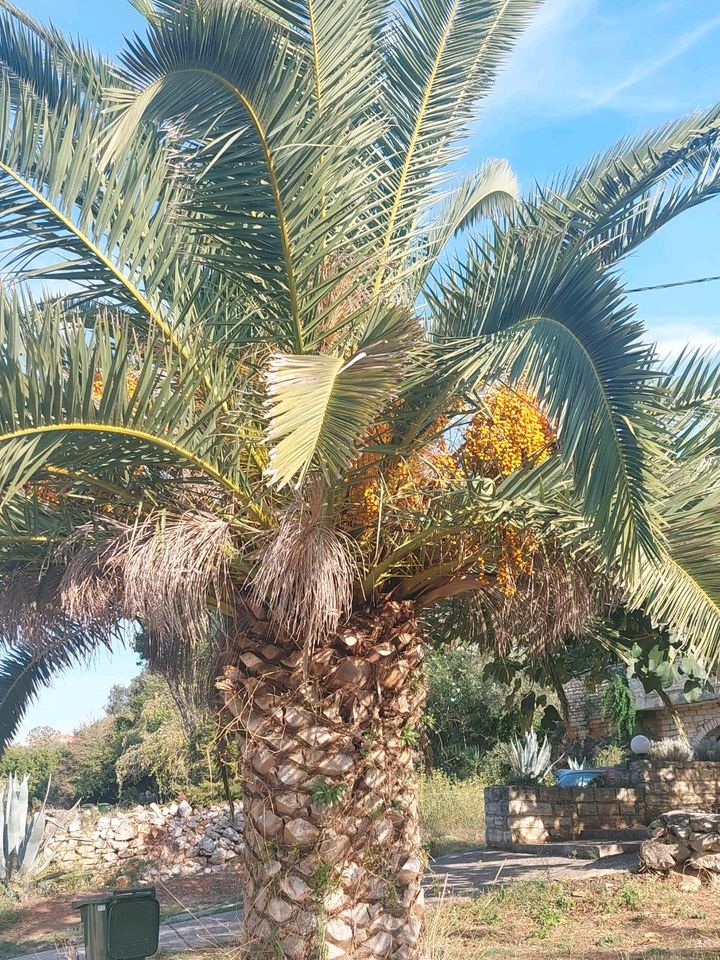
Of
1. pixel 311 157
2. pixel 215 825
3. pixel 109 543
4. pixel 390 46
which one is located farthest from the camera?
pixel 215 825

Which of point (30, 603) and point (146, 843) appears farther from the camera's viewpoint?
point (146, 843)

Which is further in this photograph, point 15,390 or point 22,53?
point 22,53

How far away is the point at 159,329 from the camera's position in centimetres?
571

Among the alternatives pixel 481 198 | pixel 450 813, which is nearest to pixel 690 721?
pixel 450 813

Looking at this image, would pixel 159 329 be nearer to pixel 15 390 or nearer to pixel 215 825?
pixel 15 390

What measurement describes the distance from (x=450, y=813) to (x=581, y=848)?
5.17 m

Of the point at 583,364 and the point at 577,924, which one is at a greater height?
the point at 583,364

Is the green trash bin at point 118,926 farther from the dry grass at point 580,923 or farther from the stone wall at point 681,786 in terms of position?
the stone wall at point 681,786

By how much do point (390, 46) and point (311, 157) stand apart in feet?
6.70

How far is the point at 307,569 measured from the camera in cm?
488

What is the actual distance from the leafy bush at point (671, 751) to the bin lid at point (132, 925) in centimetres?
1010

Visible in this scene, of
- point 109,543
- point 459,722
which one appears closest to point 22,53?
point 109,543

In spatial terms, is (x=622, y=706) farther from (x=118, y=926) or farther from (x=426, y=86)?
(x=426, y=86)

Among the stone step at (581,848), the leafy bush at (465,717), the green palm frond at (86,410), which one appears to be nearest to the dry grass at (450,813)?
the leafy bush at (465,717)
